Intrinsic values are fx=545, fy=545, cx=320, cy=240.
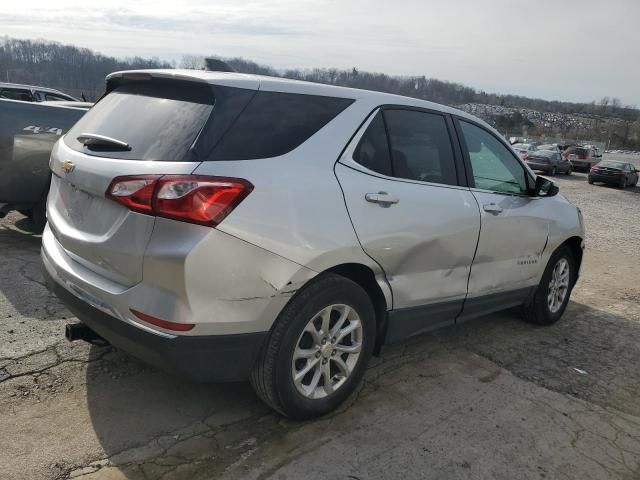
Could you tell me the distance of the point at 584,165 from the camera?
119 feet

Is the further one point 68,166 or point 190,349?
point 68,166

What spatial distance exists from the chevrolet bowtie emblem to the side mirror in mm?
3462

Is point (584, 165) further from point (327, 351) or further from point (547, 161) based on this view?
point (327, 351)

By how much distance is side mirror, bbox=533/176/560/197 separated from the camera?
4.51 meters

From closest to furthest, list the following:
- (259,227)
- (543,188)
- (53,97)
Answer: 1. (259,227)
2. (543,188)
3. (53,97)

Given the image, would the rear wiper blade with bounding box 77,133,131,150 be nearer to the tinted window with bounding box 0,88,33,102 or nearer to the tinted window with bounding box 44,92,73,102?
the tinted window with bounding box 0,88,33,102

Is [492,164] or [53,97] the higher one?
[492,164]

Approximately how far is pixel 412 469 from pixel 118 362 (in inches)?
77.6

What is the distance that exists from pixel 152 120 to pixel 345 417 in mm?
1959

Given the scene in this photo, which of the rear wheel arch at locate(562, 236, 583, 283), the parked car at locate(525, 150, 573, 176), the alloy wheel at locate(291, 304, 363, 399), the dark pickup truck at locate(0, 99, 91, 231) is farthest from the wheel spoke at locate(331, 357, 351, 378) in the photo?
the parked car at locate(525, 150, 573, 176)

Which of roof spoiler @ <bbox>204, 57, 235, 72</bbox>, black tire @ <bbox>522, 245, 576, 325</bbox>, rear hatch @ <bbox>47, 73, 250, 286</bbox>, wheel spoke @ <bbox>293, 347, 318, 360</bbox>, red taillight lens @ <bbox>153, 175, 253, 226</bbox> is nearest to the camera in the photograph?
red taillight lens @ <bbox>153, 175, 253, 226</bbox>

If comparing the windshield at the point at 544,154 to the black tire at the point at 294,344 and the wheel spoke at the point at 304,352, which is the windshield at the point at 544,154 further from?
the wheel spoke at the point at 304,352

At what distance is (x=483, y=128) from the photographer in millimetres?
4238

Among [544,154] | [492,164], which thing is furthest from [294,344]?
[544,154]
